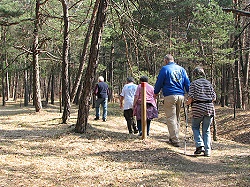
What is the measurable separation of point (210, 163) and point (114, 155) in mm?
2048

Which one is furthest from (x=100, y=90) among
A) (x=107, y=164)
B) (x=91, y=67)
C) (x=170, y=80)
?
(x=107, y=164)

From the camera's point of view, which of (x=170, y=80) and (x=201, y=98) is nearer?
(x=201, y=98)

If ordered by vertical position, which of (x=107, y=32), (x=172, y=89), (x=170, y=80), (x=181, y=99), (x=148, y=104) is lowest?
(x=148, y=104)

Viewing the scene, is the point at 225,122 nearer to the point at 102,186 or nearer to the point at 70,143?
the point at 70,143

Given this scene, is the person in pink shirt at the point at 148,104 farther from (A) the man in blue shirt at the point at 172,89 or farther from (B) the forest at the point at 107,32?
(A) the man in blue shirt at the point at 172,89

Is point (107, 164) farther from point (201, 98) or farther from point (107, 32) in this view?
point (107, 32)

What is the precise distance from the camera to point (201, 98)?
21.4 ft

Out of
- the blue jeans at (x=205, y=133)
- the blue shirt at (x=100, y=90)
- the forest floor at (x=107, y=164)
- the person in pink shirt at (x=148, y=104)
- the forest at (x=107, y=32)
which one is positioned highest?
the forest at (x=107, y=32)

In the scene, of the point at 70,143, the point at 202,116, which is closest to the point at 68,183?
the point at 70,143

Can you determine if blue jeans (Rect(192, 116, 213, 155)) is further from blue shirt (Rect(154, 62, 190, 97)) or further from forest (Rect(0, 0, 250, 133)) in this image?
forest (Rect(0, 0, 250, 133))

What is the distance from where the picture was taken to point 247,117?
65.8 feet

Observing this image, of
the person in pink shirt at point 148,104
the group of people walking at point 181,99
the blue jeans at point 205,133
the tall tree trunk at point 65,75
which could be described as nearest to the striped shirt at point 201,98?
the group of people walking at point 181,99

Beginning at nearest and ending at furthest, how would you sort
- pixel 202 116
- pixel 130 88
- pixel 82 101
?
pixel 202 116
pixel 82 101
pixel 130 88

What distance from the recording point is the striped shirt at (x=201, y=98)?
21.4 ft
